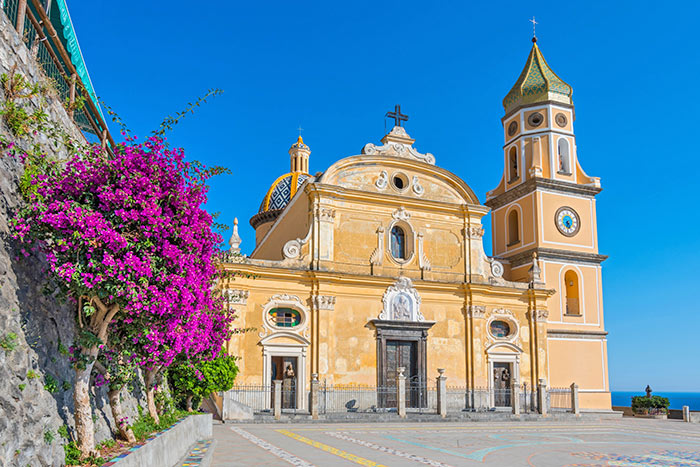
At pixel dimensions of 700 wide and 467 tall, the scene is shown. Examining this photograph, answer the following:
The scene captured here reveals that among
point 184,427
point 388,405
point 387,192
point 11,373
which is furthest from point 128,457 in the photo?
point 387,192

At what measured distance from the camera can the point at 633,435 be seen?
20656 millimetres

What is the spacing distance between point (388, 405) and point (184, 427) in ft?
52.9

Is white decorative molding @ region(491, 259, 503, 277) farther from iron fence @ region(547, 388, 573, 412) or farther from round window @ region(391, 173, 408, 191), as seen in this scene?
iron fence @ region(547, 388, 573, 412)

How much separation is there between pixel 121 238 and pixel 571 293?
30.9 meters

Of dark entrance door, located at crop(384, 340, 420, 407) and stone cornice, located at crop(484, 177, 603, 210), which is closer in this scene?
dark entrance door, located at crop(384, 340, 420, 407)

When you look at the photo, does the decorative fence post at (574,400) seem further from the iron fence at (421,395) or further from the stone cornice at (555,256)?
the stone cornice at (555,256)

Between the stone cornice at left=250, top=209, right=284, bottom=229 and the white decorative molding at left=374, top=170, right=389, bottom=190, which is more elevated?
the stone cornice at left=250, top=209, right=284, bottom=229

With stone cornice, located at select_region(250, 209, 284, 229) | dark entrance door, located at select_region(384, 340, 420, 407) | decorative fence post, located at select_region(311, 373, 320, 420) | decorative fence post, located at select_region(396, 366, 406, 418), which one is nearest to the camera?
decorative fence post, located at select_region(311, 373, 320, 420)

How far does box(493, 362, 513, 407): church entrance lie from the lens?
29078 mm

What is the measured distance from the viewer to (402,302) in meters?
27.9

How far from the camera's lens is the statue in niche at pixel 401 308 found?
90.5ft

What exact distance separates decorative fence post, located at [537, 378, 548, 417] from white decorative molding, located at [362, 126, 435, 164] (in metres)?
11.3

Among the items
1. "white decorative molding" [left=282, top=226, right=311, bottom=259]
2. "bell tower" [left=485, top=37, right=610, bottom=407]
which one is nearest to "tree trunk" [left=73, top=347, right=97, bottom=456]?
"white decorative molding" [left=282, top=226, right=311, bottom=259]

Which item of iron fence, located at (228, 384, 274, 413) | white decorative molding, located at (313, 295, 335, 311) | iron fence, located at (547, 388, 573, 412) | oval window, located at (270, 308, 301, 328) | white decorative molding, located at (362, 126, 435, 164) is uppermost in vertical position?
white decorative molding, located at (362, 126, 435, 164)
